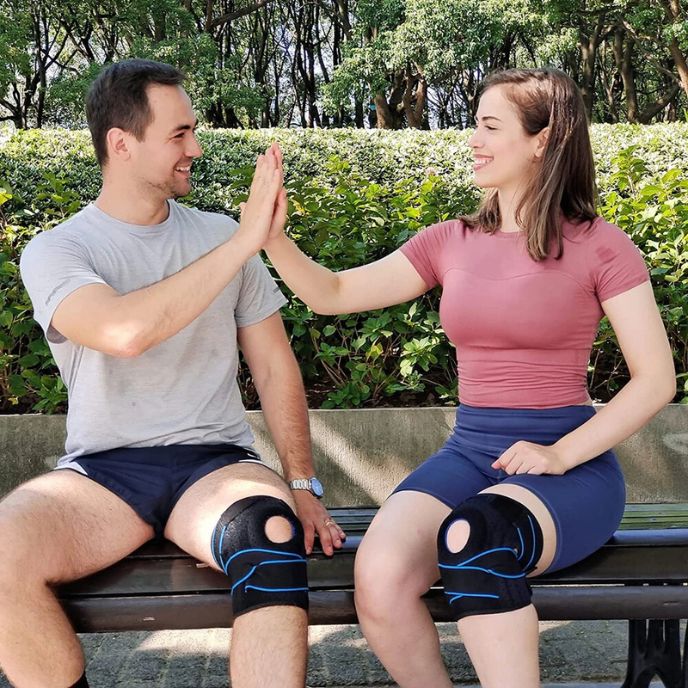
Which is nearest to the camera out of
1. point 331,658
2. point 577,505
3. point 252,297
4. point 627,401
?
point 577,505

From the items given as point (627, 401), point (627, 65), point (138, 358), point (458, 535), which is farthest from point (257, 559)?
point (627, 65)

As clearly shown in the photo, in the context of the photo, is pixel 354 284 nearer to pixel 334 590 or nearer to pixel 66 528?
pixel 334 590

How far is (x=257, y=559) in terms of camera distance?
2.26 metres

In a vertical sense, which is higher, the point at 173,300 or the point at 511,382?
the point at 173,300

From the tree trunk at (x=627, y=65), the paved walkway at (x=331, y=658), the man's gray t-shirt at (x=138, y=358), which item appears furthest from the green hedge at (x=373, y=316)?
the tree trunk at (x=627, y=65)

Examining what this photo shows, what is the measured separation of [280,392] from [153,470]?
49 centimetres

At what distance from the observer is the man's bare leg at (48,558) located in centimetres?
221

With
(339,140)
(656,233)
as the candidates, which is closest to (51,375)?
(656,233)

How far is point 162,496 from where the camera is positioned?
2598 mm

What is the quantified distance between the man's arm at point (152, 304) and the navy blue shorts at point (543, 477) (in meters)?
0.73

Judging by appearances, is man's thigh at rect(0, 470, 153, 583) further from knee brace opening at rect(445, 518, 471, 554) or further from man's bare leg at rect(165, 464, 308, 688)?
knee brace opening at rect(445, 518, 471, 554)

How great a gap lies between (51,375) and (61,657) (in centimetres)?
234

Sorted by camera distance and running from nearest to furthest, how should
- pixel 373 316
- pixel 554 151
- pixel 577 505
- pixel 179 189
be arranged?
pixel 577 505 → pixel 554 151 → pixel 179 189 → pixel 373 316

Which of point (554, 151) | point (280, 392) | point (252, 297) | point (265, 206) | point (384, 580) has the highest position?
point (554, 151)
